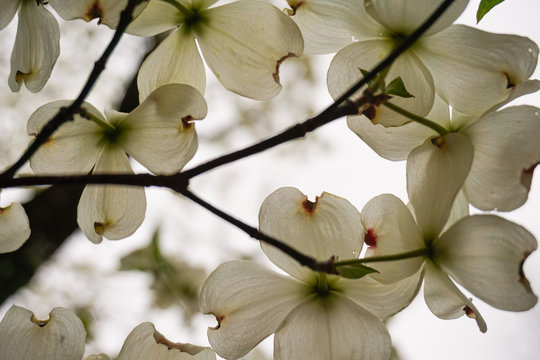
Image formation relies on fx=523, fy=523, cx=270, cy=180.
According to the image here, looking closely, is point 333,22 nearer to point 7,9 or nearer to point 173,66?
point 173,66

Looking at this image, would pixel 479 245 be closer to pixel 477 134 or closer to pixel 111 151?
pixel 477 134

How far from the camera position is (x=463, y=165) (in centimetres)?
32

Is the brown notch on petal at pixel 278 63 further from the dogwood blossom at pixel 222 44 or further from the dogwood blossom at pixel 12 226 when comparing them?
the dogwood blossom at pixel 12 226

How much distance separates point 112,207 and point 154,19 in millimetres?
148

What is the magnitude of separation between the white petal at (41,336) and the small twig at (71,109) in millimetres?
132

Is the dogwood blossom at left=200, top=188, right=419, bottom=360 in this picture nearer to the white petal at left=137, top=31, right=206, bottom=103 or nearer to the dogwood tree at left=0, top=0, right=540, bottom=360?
the dogwood tree at left=0, top=0, right=540, bottom=360

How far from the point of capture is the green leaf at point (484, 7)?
0.36 meters

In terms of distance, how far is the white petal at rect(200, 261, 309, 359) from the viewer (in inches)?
14.2

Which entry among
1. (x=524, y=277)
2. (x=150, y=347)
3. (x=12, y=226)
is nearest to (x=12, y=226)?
(x=12, y=226)

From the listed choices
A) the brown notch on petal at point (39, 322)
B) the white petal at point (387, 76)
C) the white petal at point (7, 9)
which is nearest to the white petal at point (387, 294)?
the white petal at point (387, 76)

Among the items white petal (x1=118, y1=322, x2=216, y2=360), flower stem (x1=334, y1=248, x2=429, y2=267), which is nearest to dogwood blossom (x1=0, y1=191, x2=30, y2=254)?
white petal (x1=118, y1=322, x2=216, y2=360)

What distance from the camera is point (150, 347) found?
0.36 m

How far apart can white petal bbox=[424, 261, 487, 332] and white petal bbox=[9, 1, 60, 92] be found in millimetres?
308

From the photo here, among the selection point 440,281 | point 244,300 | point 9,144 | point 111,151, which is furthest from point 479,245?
point 9,144
